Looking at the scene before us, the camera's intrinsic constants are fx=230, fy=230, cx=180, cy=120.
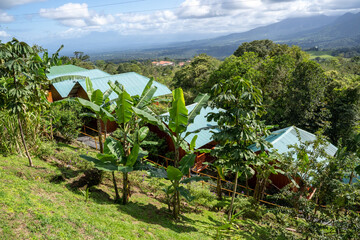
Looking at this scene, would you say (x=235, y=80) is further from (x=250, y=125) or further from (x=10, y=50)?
(x=10, y=50)

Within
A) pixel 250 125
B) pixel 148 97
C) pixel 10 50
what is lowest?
pixel 250 125

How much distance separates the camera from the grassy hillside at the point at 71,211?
15.5ft

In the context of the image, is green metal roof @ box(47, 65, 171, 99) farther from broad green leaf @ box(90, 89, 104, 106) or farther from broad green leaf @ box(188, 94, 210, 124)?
broad green leaf @ box(188, 94, 210, 124)

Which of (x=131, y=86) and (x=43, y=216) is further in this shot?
(x=131, y=86)

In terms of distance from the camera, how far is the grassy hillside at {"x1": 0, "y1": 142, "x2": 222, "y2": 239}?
186 inches

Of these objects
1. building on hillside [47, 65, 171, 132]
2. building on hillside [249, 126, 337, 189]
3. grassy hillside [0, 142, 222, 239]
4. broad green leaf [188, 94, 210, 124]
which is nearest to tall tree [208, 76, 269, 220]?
broad green leaf [188, 94, 210, 124]

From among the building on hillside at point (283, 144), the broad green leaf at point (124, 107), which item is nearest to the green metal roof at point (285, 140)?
the building on hillside at point (283, 144)

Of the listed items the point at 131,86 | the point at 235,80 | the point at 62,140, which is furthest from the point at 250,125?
the point at 131,86

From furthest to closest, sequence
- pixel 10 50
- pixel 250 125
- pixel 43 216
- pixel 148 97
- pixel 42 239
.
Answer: pixel 148 97
pixel 250 125
pixel 10 50
pixel 43 216
pixel 42 239

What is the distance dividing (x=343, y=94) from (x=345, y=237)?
1808 centimetres

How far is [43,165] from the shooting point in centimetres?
815

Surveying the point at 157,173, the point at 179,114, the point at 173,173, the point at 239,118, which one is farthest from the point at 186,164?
the point at 239,118

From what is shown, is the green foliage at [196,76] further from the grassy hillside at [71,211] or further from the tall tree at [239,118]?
the tall tree at [239,118]

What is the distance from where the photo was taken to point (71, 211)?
5652mm
